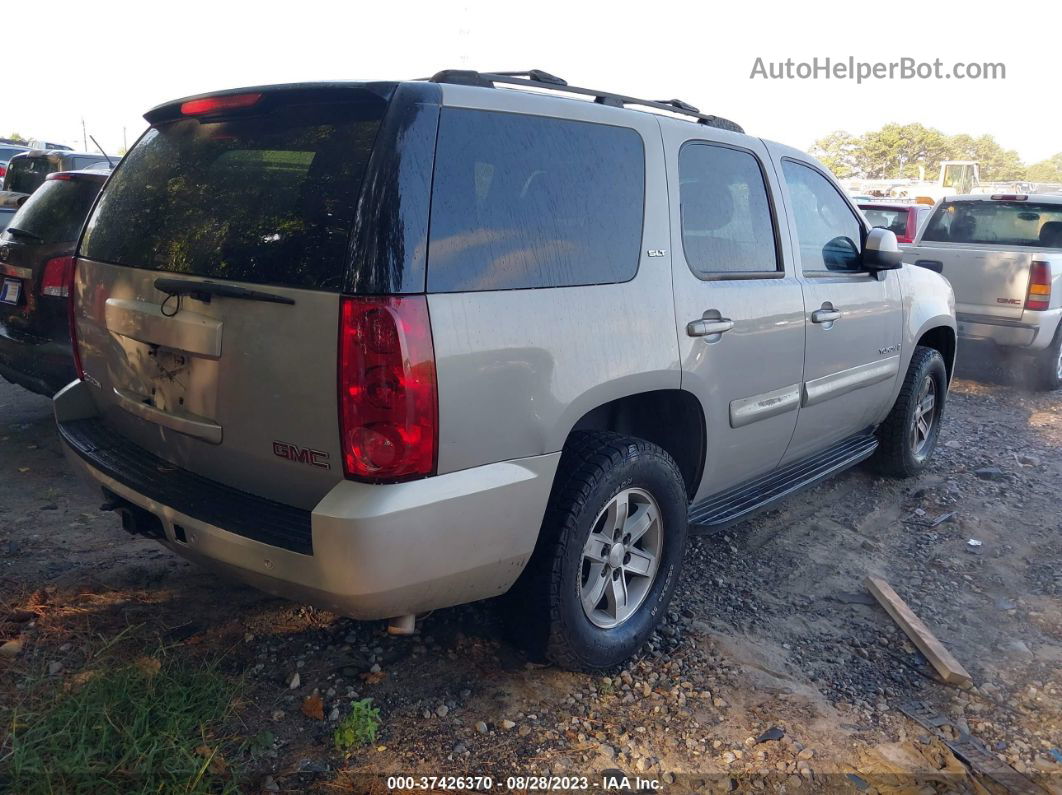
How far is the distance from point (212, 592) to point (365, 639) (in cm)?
74

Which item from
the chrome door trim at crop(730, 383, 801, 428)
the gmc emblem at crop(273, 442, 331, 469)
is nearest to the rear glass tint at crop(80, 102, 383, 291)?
the gmc emblem at crop(273, 442, 331, 469)

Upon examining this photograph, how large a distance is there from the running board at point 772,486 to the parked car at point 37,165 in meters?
8.85

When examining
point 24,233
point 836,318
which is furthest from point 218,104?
point 24,233

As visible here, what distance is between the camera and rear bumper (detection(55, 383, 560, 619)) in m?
2.30

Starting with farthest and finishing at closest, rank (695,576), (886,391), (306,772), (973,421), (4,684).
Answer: (973,421) → (886,391) → (695,576) → (4,684) → (306,772)

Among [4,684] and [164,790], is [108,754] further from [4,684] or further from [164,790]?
[4,684]

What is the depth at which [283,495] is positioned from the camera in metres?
2.57

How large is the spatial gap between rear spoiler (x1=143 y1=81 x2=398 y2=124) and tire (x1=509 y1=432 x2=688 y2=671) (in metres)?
1.27

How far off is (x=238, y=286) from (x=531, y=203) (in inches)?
36.4

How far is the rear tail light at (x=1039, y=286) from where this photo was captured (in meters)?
7.65

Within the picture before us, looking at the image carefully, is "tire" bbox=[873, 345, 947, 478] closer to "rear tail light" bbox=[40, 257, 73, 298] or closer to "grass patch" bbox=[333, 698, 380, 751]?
"grass patch" bbox=[333, 698, 380, 751]

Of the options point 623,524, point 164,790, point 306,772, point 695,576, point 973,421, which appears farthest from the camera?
point 973,421

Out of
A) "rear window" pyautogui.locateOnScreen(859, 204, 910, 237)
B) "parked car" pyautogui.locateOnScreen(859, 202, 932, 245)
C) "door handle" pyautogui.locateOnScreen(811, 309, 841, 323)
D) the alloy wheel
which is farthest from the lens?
"rear window" pyautogui.locateOnScreen(859, 204, 910, 237)

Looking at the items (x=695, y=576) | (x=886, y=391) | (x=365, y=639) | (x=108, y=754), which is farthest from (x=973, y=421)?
(x=108, y=754)
